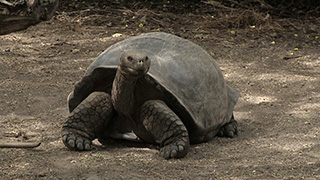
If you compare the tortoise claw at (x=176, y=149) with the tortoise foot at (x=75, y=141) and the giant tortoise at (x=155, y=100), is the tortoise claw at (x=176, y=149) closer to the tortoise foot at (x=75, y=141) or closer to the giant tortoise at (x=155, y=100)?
the giant tortoise at (x=155, y=100)

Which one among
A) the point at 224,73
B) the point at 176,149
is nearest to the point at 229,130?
the point at 176,149

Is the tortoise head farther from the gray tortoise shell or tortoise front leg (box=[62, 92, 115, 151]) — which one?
tortoise front leg (box=[62, 92, 115, 151])

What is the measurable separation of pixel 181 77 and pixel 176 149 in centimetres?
51

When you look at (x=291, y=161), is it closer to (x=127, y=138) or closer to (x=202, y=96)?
(x=202, y=96)

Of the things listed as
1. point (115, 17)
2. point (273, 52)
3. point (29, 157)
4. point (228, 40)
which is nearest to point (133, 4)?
point (115, 17)

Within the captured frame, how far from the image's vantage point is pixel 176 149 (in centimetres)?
385

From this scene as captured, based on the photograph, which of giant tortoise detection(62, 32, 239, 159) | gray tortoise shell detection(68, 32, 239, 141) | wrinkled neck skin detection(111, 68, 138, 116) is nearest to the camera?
wrinkled neck skin detection(111, 68, 138, 116)

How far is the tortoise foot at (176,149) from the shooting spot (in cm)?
386

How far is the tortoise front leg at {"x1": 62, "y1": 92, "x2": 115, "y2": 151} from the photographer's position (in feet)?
13.4

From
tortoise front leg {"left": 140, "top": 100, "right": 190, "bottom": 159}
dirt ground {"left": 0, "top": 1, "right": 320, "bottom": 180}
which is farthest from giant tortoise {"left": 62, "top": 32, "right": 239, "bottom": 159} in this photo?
dirt ground {"left": 0, "top": 1, "right": 320, "bottom": 180}

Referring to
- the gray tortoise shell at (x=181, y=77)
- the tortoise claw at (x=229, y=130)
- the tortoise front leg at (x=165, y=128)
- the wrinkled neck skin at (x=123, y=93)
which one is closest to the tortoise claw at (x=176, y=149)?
the tortoise front leg at (x=165, y=128)

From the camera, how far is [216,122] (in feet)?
14.1

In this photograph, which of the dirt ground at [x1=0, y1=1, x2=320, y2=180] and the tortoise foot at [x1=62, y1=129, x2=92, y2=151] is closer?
the dirt ground at [x1=0, y1=1, x2=320, y2=180]

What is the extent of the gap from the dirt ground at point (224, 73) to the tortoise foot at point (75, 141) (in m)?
0.05
